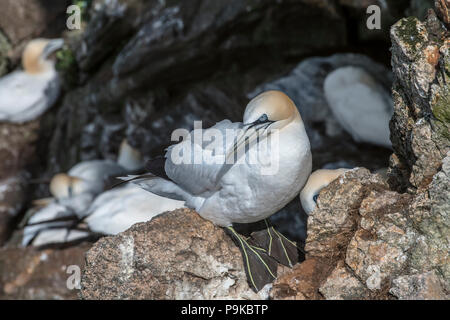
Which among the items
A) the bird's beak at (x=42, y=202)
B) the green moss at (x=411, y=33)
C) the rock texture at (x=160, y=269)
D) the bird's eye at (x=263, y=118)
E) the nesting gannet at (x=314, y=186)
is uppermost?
the green moss at (x=411, y=33)

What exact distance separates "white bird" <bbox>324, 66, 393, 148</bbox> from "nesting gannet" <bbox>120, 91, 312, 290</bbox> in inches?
74.1

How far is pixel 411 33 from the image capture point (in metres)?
3.20

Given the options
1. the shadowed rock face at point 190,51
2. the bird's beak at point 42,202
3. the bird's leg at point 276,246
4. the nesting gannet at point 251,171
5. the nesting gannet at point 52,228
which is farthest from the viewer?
the bird's beak at point 42,202

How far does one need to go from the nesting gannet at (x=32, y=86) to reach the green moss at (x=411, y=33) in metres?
5.69

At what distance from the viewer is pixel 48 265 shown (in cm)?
584

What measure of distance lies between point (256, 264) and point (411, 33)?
1.62 m

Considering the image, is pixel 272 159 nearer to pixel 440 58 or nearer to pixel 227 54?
pixel 440 58

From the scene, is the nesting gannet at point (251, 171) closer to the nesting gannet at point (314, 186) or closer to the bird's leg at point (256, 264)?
the bird's leg at point (256, 264)

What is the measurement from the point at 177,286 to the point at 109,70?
14.0 feet

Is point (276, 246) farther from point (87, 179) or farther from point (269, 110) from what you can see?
point (87, 179)

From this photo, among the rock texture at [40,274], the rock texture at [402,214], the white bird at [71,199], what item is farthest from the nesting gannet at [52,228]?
the rock texture at [402,214]

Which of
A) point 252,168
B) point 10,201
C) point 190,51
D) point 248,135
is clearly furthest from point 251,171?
point 10,201

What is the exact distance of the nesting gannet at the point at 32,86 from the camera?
Answer: 7.72 m
